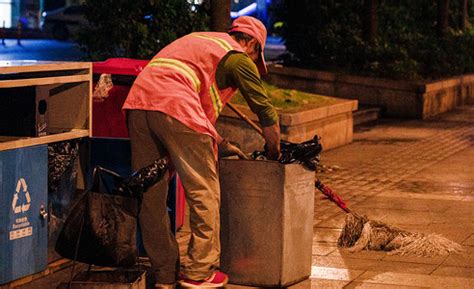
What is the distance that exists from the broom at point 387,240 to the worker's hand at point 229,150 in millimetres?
1375

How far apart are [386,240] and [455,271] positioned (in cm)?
75

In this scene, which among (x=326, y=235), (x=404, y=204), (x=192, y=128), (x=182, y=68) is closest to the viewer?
(x=192, y=128)

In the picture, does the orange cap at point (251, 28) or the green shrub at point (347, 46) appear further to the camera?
the green shrub at point (347, 46)

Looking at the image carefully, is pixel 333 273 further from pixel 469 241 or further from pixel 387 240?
pixel 469 241

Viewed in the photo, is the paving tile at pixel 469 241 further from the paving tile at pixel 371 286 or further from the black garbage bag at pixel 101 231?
the black garbage bag at pixel 101 231

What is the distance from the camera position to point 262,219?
264 inches

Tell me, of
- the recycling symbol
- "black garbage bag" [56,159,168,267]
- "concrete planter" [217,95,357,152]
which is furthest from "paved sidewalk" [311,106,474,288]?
the recycling symbol

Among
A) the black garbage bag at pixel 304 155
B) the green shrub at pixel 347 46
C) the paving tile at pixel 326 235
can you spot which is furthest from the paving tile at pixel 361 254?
the green shrub at pixel 347 46

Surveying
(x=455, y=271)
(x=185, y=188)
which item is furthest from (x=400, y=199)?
(x=185, y=188)

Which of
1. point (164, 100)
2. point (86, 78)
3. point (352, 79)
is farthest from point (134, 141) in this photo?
point (352, 79)

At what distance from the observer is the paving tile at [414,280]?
6.96 meters

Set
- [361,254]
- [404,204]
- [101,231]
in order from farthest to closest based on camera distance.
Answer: [404,204] < [361,254] < [101,231]

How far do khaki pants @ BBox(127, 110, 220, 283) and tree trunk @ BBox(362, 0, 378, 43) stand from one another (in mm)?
12951

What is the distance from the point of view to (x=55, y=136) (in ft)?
22.4
